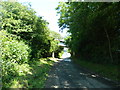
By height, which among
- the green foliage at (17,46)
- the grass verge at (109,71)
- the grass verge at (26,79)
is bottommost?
the grass verge at (109,71)

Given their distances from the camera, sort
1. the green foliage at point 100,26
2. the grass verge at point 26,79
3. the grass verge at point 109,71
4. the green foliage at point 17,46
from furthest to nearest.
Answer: the green foliage at point 100,26 < the grass verge at point 109,71 < the green foliage at point 17,46 < the grass verge at point 26,79

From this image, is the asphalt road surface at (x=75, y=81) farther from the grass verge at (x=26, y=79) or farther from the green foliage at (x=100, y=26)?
the green foliage at (x=100, y=26)

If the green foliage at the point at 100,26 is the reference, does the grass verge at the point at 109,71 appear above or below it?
below

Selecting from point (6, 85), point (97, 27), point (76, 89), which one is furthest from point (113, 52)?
point (6, 85)

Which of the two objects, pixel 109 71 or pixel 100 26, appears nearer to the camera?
pixel 109 71

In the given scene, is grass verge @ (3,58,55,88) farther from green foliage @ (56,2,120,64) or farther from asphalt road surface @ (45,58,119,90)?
green foliage @ (56,2,120,64)

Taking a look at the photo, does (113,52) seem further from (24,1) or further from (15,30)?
(24,1)

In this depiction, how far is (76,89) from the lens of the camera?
378 cm

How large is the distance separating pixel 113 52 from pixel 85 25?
3.50 meters

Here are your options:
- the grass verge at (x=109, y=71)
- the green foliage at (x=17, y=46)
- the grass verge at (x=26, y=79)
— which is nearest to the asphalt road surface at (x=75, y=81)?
the grass verge at (x=26, y=79)

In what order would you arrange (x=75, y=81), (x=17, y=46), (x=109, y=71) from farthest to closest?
(x=109, y=71) → (x=17, y=46) → (x=75, y=81)

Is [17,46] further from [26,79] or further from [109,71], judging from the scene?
[109,71]

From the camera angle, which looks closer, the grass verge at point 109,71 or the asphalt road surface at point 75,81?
the asphalt road surface at point 75,81

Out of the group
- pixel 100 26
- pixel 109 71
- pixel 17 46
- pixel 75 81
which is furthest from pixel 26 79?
pixel 100 26
